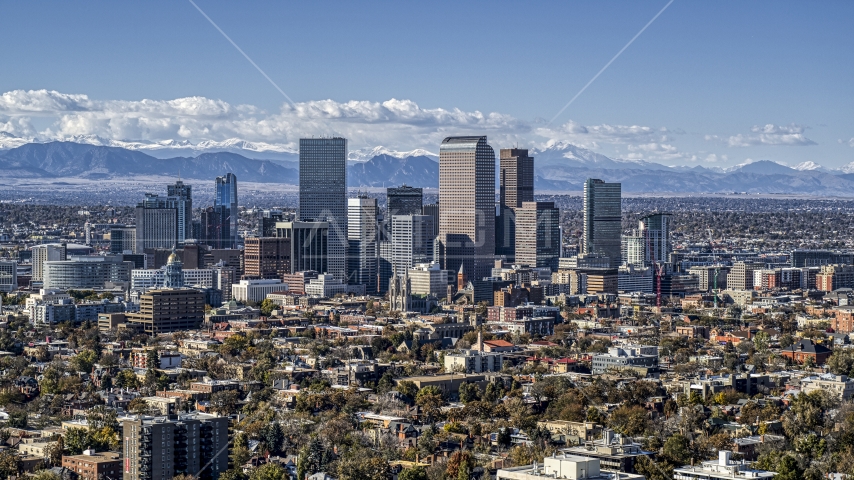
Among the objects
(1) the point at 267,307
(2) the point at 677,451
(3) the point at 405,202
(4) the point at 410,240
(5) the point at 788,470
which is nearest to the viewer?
(5) the point at 788,470

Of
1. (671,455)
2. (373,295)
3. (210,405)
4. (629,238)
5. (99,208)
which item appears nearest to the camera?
(671,455)

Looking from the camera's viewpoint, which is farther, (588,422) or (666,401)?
(666,401)

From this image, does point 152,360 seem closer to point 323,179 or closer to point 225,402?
point 225,402

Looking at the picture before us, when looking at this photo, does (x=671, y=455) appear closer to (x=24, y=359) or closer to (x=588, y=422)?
(x=588, y=422)

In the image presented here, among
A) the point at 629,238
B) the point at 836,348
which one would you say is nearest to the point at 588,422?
the point at 836,348


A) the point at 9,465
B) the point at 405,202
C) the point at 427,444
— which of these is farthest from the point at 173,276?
the point at 9,465

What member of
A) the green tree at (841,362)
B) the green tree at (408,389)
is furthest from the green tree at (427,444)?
the green tree at (841,362)

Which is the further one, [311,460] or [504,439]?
[504,439]
